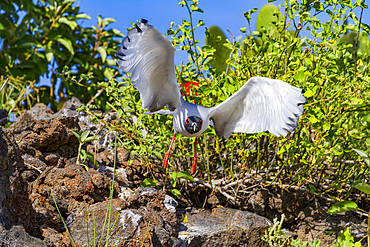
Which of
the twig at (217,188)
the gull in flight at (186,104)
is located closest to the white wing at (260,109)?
the gull in flight at (186,104)

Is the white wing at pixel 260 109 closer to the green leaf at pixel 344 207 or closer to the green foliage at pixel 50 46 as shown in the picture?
the green leaf at pixel 344 207

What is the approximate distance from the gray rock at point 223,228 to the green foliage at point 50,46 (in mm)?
2618

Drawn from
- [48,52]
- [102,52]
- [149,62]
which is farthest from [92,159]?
[102,52]

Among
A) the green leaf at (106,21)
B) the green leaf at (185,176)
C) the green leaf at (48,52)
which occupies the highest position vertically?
the green leaf at (106,21)

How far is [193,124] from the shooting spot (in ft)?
7.30

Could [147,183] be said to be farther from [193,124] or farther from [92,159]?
[193,124]

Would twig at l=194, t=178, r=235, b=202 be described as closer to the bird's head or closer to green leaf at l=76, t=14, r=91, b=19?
the bird's head

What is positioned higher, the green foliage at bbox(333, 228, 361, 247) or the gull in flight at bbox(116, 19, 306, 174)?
the gull in flight at bbox(116, 19, 306, 174)

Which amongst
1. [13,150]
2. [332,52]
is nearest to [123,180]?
[13,150]

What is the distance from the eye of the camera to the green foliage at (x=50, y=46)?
16.8ft

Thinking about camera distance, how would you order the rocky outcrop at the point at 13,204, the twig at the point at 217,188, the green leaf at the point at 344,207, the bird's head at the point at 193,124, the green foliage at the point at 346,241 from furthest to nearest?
the twig at the point at 217,188
the green leaf at the point at 344,207
the green foliage at the point at 346,241
the bird's head at the point at 193,124
the rocky outcrop at the point at 13,204

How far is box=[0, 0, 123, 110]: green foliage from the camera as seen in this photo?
5109mm

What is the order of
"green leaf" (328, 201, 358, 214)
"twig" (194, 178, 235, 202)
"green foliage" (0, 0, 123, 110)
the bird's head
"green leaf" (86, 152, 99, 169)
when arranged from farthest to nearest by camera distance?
"green foliage" (0, 0, 123, 110)
"twig" (194, 178, 235, 202)
"green leaf" (86, 152, 99, 169)
"green leaf" (328, 201, 358, 214)
the bird's head

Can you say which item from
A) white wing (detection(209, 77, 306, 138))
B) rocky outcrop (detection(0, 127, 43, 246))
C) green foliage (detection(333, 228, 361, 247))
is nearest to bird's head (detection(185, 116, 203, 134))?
white wing (detection(209, 77, 306, 138))
